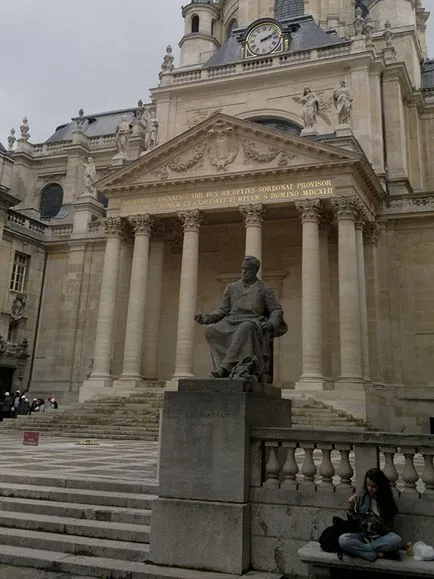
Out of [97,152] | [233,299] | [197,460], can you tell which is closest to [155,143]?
[97,152]

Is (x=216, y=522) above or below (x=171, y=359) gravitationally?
below

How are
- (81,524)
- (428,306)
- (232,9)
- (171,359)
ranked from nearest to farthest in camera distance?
(81,524)
(428,306)
(171,359)
(232,9)

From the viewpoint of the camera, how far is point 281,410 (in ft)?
28.3

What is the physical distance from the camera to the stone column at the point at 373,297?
2816 cm

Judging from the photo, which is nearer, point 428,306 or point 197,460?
point 197,460

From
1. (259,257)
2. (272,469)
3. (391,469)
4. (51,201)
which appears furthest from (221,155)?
(391,469)

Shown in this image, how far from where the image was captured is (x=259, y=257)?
27469 millimetres

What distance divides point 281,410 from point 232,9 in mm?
48433

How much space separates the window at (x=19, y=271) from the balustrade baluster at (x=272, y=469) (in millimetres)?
30924

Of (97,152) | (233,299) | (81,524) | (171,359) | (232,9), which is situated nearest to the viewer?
(81,524)

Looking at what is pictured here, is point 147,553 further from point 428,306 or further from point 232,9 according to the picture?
point 232,9

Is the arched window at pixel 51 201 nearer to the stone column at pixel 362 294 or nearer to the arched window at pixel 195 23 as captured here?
the arched window at pixel 195 23

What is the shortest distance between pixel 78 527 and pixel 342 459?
393cm

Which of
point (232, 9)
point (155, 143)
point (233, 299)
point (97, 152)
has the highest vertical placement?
point (232, 9)
